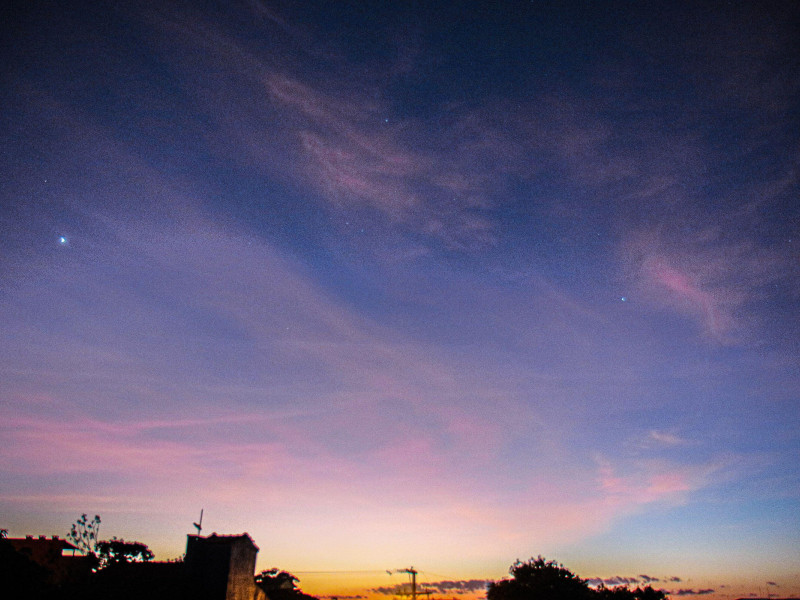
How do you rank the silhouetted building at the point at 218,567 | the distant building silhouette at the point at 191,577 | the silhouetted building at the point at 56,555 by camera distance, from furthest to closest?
the silhouetted building at the point at 56,555, the silhouetted building at the point at 218,567, the distant building silhouette at the point at 191,577

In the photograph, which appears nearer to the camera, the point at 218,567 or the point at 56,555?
the point at 218,567

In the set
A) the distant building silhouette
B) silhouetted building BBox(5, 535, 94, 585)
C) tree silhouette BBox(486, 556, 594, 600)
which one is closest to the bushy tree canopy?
tree silhouette BBox(486, 556, 594, 600)

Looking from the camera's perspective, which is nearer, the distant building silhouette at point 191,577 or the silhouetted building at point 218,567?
the distant building silhouette at point 191,577

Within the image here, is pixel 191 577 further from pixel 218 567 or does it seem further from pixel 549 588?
pixel 549 588

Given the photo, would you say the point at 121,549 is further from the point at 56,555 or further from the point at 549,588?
the point at 549,588

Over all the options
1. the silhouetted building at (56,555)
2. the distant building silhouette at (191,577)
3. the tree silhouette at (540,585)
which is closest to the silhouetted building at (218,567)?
the distant building silhouette at (191,577)

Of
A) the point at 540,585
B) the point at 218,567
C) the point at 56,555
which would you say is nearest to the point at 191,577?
the point at 218,567

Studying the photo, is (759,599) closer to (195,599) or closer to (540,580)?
(540,580)

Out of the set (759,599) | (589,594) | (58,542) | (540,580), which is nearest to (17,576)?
(58,542)

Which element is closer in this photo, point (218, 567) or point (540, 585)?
point (218, 567)

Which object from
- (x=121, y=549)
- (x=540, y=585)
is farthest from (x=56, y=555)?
(x=540, y=585)

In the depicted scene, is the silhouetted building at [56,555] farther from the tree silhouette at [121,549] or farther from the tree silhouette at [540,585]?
the tree silhouette at [540,585]

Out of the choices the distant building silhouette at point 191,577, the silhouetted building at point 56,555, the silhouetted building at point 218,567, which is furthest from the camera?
the silhouetted building at point 56,555

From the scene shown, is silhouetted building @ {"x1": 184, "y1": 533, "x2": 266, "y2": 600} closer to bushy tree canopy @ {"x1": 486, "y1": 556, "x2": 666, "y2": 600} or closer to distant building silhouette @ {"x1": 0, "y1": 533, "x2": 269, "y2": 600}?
distant building silhouette @ {"x1": 0, "y1": 533, "x2": 269, "y2": 600}
